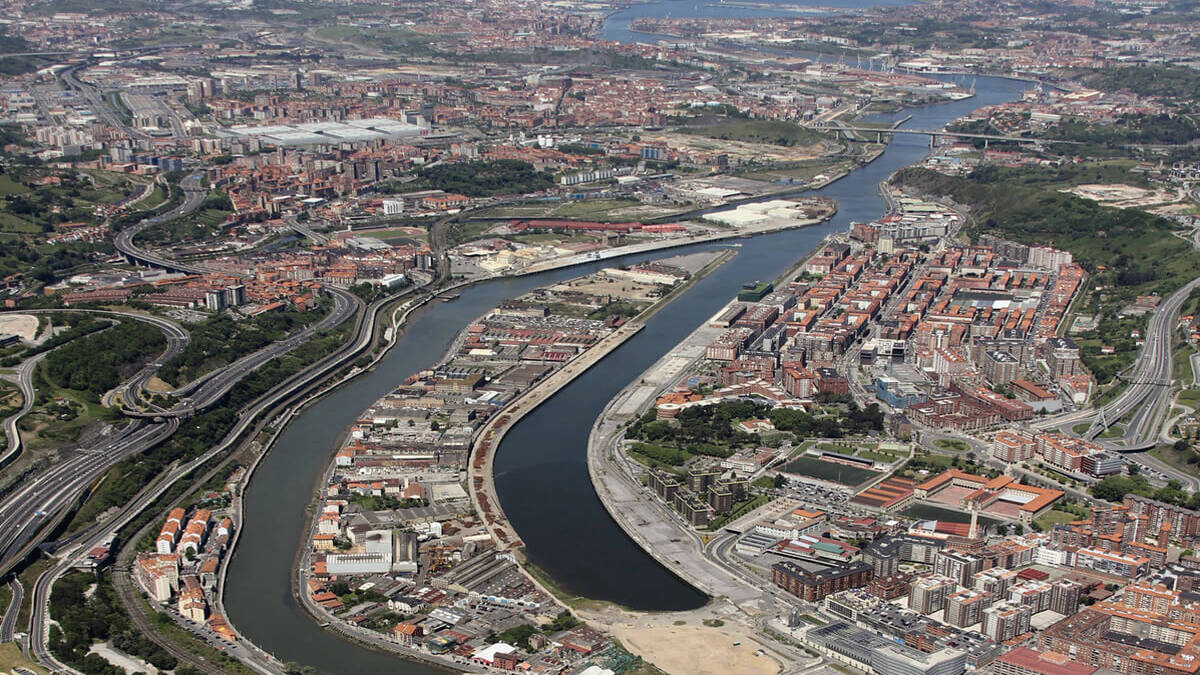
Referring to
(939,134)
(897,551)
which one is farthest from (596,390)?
(939,134)

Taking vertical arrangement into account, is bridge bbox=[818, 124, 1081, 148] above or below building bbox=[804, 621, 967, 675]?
above

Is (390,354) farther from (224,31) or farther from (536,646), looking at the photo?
(224,31)

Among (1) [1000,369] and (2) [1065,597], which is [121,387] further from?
(2) [1065,597]

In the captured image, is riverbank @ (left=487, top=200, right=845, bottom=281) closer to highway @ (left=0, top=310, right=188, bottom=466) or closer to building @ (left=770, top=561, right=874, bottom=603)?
highway @ (left=0, top=310, right=188, bottom=466)

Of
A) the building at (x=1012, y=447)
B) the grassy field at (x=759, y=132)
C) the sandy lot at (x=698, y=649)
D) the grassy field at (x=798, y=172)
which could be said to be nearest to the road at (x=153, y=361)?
the sandy lot at (x=698, y=649)

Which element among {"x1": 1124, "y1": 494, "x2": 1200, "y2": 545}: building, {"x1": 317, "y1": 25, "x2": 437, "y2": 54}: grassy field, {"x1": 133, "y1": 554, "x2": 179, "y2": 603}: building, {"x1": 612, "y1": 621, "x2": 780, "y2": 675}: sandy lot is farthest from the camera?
{"x1": 317, "y1": 25, "x2": 437, "y2": 54}: grassy field

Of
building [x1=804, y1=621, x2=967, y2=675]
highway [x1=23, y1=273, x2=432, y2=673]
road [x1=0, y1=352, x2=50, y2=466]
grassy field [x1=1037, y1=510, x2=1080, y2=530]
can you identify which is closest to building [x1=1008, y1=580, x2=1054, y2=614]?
building [x1=804, y1=621, x2=967, y2=675]
